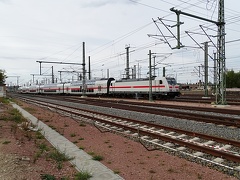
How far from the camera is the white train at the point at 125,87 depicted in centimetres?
3409

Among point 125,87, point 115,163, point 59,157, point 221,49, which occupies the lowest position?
point 115,163

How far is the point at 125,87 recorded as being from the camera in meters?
41.6

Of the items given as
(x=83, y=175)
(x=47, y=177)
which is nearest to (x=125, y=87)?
(x=83, y=175)

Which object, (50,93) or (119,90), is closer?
(119,90)

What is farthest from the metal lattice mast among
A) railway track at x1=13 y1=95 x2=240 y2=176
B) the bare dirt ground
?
the bare dirt ground

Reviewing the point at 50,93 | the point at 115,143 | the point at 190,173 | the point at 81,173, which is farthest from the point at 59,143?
the point at 50,93

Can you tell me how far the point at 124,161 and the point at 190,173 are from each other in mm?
1852

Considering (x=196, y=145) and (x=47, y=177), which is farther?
(x=196, y=145)

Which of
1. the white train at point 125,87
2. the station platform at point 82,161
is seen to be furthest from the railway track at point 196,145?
the white train at point 125,87

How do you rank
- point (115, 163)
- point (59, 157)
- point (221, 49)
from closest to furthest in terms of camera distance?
point (115, 163) < point (59, 157) < point (221, 49)

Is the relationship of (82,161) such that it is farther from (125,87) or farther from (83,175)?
(125,87)

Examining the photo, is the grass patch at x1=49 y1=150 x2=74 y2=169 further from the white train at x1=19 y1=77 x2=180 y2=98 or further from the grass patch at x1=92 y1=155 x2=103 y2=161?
the white train at x1=19 y1=77 x2=180 y2=98

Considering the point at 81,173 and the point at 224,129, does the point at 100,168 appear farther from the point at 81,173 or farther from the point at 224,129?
the point at 224,129

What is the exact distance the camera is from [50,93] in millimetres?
74125
